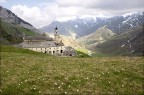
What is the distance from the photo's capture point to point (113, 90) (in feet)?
93.4

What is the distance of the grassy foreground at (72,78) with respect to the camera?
28.2 meters

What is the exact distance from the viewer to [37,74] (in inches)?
1318

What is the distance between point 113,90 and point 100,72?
6.21 metres

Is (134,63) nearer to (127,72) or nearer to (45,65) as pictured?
(127,72)

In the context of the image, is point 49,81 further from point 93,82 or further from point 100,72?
point 100,72

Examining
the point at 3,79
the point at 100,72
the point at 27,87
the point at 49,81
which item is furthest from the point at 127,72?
the point at 3,79

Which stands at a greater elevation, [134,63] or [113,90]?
[134,63]

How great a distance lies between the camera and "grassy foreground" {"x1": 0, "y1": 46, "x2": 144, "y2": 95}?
28.2 meters

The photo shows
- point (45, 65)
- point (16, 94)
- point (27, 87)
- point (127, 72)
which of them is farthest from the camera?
point (45, 65)

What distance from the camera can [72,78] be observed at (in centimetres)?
3181

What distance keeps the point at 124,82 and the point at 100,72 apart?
451 centimetres

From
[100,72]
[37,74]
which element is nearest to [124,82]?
[100,72]

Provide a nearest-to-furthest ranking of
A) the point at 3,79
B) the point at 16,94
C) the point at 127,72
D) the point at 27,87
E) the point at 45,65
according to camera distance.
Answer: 1. the point at 16,94
2. the point at 27,87
3. the point at 3,79
4. the point at 127,72
5. the point at 45,65

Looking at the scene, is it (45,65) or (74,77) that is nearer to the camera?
(74,77)
